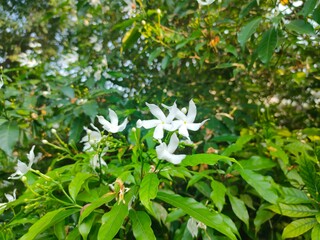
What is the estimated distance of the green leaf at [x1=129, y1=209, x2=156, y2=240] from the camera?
0.90 metres

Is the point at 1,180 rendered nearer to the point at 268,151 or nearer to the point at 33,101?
the point at 33,101

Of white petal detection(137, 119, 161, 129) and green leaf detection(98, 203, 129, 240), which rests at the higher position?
white petal detection(137, 119, 161, 129)

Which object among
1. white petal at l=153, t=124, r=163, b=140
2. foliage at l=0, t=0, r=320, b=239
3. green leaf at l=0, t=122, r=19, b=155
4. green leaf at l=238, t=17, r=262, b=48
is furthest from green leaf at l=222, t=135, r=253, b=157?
green leaf at l=0, t=122, r=19, b=155

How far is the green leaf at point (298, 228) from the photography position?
3.70ft

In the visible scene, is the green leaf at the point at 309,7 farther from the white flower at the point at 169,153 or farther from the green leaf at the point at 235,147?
the white flower at the point at 169,153

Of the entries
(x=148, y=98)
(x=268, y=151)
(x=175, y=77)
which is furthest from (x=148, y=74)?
(x=268, y=151)

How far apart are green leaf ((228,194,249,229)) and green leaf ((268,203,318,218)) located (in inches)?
4.1

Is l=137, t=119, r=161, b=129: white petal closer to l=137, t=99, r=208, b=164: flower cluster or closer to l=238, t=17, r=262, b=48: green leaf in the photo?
l=137, t=99, r=208, b=164: flower cluster

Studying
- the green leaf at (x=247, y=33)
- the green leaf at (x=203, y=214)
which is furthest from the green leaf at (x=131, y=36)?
the green leaf at (x=203, y=214)

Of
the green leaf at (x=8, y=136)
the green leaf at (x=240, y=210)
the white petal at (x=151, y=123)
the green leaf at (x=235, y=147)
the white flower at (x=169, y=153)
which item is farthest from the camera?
the green leaf at (x=8, y=136)

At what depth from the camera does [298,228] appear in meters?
1.13

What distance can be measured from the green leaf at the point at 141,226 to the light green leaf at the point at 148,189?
9 cm

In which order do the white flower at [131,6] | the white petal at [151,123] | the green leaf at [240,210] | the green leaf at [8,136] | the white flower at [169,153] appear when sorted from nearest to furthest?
the white flower at [169,153]
the white petal at [151,123]
the green leaf at [240,210]
the green leaf at [8,136]
the white flower at [131,6]

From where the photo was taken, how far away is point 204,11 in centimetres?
220
